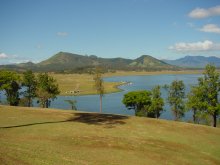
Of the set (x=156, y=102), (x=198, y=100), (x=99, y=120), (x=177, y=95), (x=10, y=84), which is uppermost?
(x=10, y=84)

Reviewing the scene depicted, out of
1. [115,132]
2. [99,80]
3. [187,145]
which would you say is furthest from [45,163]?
[99,80]

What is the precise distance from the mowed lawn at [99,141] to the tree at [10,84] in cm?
4296

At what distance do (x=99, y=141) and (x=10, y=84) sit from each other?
6988cm

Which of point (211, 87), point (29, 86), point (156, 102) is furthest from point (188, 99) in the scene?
point (29, 86)

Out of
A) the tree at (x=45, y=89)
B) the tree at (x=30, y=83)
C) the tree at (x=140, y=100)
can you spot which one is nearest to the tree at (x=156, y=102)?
the tree at (x=140, y=100)

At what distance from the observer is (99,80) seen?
94.1 m

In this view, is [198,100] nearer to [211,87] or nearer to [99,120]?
[211,87]

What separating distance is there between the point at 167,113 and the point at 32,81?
6150 centimetres

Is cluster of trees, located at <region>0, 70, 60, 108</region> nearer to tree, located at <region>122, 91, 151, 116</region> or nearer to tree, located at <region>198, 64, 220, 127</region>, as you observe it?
tree, located at <region>122, 91, 151, 116</region>

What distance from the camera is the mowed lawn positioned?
1156 inches

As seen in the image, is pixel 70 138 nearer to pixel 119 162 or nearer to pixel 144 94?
pixel 119 162

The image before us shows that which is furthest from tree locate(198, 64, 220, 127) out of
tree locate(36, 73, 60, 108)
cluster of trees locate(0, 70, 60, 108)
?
cluster of trees locate(0, 70, 60, 108)

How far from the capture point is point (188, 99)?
3086 inches

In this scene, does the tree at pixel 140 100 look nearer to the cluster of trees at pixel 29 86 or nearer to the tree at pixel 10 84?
the cluster of trees at pixel 29 86
